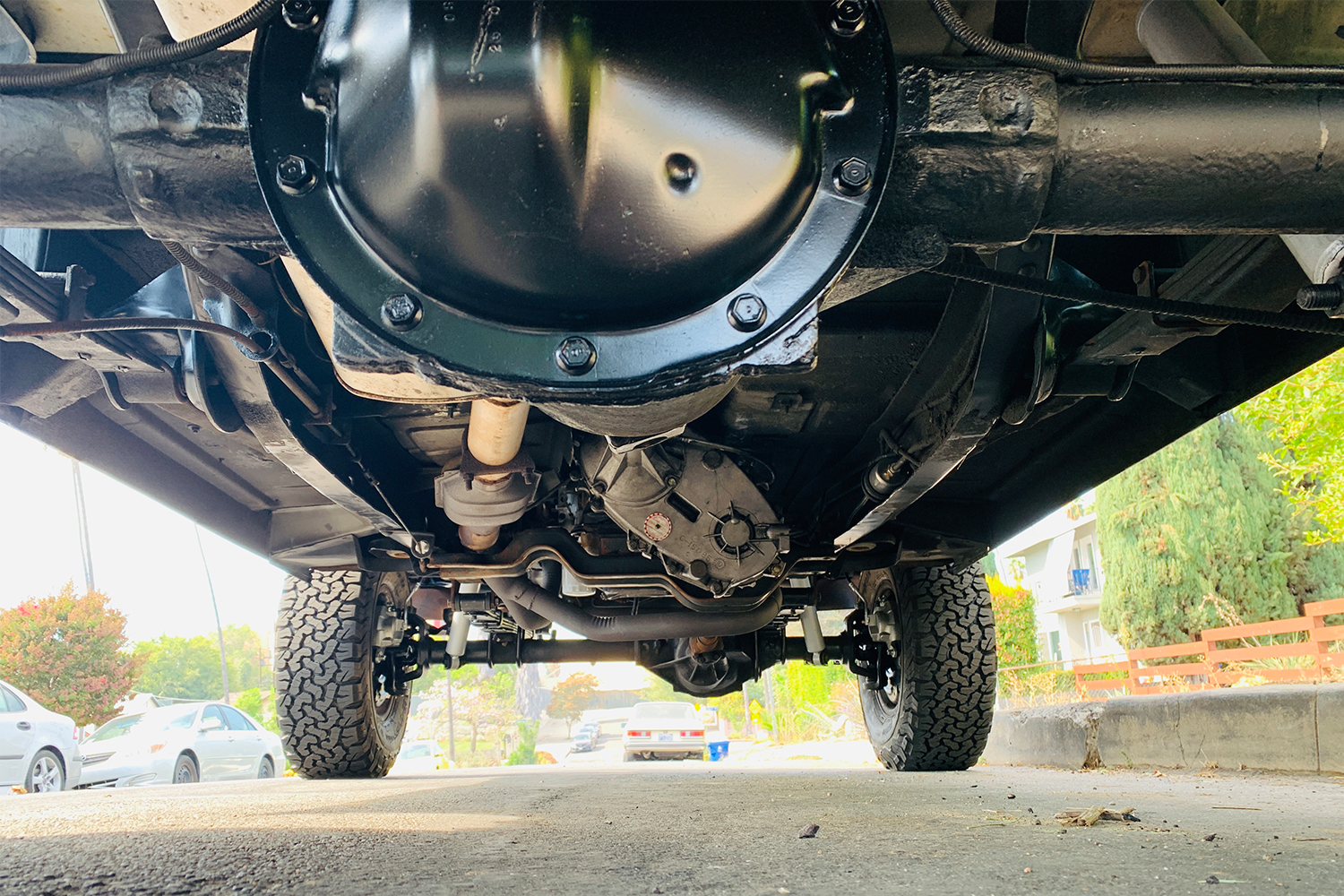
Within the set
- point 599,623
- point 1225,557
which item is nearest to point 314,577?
point 599,623

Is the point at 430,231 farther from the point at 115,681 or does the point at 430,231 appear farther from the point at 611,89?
the point at 115,681

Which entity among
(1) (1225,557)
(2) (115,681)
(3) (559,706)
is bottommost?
(3) (559,706)

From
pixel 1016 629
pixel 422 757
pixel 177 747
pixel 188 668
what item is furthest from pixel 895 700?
pixel 188 668

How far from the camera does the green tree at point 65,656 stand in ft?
59.5

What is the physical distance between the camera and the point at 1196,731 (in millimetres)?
4223

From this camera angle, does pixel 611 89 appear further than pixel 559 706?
No

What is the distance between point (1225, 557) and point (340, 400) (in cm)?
1881

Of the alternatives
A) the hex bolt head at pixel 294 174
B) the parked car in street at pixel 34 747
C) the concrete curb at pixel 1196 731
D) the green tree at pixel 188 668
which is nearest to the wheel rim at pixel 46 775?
the parked car in street at pixel 34 747

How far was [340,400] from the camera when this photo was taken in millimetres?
2238

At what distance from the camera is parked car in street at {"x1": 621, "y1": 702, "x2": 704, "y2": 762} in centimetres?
1684

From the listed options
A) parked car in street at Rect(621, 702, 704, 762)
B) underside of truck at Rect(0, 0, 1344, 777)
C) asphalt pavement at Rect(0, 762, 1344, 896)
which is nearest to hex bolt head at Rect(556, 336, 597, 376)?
underside of truck at Rect(0, 0, 1344, 777)

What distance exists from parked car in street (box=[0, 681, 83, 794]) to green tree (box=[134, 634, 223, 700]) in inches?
1701

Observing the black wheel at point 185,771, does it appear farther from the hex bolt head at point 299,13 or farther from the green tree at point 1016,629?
the green tree at point 1016,629

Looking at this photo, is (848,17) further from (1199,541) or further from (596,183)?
(1199,541)
